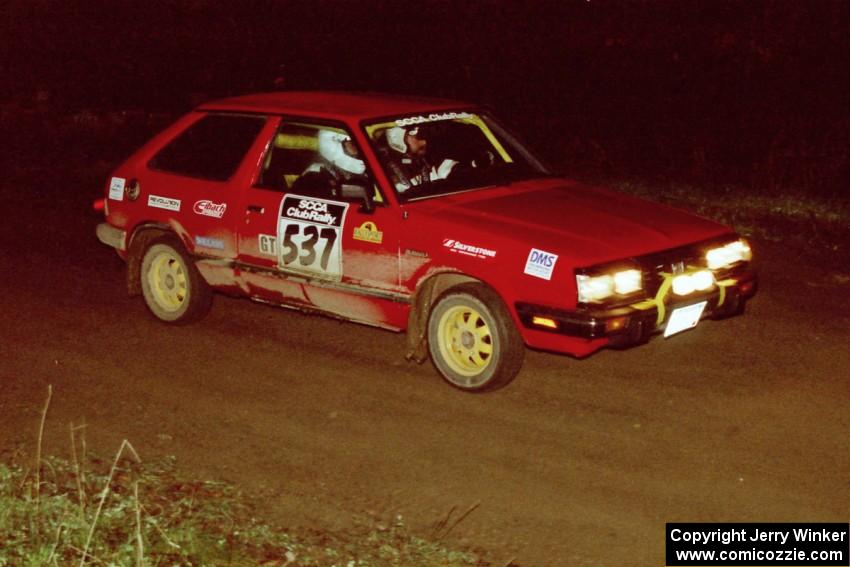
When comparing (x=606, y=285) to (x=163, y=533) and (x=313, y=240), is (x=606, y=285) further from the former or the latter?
(x=163, y=533)

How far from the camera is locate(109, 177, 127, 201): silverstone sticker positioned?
868 centimetres

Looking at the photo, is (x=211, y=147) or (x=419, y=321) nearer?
(x=419, y=321)

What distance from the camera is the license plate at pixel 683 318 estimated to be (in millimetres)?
6598

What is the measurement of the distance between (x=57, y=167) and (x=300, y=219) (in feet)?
30.9

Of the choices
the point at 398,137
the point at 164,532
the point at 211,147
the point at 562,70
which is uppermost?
the point at 562,70

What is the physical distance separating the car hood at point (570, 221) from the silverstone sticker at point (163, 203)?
1982mm

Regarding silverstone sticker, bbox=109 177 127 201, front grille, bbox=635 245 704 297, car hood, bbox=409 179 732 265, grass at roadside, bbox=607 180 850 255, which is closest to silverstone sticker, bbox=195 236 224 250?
silverstone sticker, bbox=109 177 127 201

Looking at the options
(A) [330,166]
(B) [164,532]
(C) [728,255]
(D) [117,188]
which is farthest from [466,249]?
(D) [117,188]

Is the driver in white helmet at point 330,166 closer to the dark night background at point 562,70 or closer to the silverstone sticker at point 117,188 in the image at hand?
the silverstone sticker at point 117,188

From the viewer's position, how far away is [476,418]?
6551mm

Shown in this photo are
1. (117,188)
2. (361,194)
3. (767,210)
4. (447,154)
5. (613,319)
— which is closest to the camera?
(613,319)

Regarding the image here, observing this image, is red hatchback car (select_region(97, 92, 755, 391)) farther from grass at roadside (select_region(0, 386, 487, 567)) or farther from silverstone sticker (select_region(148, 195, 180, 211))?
grass at roadside (select_region(0, 386, 487, 567))

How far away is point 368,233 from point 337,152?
27.5 inches

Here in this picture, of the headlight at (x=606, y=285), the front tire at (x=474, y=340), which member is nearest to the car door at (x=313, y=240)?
the front tire at (x=474, y=340)
